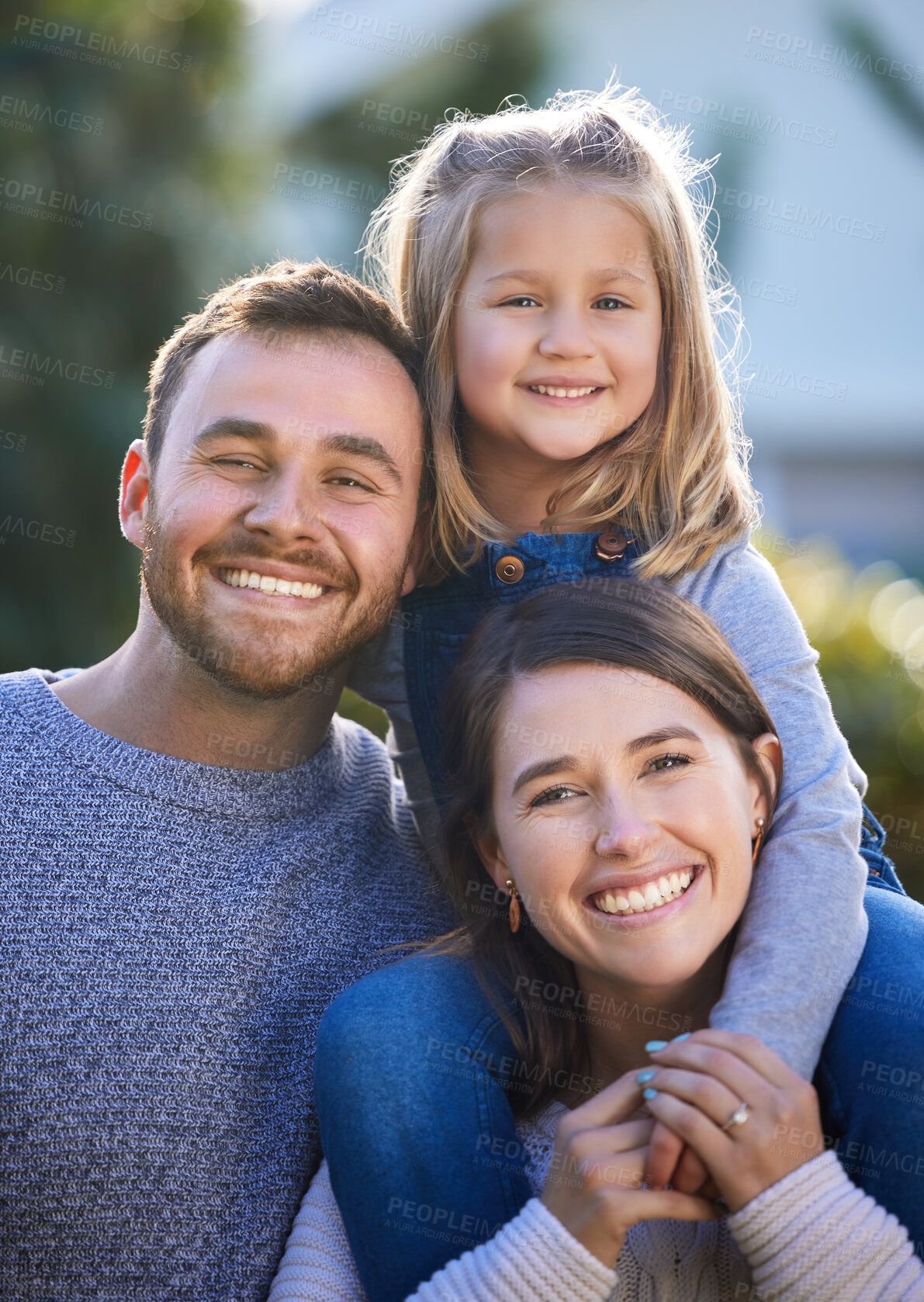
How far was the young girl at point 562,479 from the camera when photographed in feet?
6.91

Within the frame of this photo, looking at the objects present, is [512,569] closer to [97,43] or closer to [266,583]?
[266,583]

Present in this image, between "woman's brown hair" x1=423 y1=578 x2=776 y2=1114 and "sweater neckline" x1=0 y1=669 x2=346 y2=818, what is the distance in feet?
1.25

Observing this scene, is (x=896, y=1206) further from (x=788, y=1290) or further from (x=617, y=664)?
(x=617, y=664)

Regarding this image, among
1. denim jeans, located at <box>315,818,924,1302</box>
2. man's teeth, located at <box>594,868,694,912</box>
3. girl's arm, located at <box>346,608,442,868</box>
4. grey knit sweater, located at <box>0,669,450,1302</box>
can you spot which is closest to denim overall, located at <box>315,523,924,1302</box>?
denim jeans, located at <box>315,818,924,1302</box>

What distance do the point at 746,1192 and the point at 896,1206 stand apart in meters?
0.28

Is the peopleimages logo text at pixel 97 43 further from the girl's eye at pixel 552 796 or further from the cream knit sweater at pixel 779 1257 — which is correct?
the cream knit sweater at pixel 779 1257

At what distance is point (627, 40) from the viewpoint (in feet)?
38.2

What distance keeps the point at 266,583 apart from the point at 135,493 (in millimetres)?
512

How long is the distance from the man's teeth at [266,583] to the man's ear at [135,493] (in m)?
0.32

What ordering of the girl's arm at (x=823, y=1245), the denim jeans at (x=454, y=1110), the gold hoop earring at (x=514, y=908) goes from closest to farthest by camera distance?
the girl's arm at (x=823, y=1245), the denim jeans at (x=454, y=1110), the gold hoop earring at (x=514, y=908)

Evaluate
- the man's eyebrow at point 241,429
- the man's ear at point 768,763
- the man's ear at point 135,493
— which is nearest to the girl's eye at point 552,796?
the man's ear at point 768,763

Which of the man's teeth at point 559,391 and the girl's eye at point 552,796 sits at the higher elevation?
the man's teeth at point 559,391

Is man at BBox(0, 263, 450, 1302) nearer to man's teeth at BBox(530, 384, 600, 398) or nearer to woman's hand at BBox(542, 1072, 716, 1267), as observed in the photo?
man's teeth at BBox(530, 384, 600, 398)

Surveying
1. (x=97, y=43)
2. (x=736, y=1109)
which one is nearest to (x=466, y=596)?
(x=736, y=1109)
